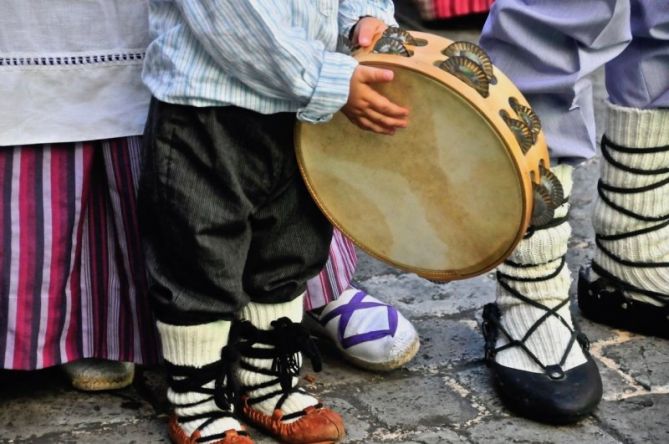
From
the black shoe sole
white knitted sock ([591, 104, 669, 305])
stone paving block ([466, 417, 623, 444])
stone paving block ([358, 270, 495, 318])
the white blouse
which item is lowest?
stone paving block ([466, 417, 623, 444])

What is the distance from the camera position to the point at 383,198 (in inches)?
78.4

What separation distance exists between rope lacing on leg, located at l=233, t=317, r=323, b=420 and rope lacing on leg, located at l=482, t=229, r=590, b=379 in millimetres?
425

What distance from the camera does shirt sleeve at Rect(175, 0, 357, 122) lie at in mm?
1764

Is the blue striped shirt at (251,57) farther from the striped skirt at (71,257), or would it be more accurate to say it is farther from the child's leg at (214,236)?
the striped skirt at (71,257)

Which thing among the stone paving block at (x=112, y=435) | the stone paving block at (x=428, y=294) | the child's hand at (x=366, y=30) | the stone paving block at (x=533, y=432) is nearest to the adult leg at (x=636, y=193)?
the stone paving block at (x=428, y=294)

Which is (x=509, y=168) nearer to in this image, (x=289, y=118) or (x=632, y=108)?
(x=289, y=118)

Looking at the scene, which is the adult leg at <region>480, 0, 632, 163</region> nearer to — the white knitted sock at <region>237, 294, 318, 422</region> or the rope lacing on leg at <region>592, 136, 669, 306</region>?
the rope lacing on leg at <region>592, 136, 669, 306</region>

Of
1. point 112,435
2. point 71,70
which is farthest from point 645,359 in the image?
point 71,70

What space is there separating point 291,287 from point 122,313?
15.0 inches

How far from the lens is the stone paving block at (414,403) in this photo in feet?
7.21

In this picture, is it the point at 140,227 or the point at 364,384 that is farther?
the point at 364,384

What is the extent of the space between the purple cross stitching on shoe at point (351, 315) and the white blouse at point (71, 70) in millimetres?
608

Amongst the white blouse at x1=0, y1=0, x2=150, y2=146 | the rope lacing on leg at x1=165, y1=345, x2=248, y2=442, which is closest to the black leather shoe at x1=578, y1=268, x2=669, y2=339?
the rope lacing on leg at x1=165, y1=345, x2=248, y2=442

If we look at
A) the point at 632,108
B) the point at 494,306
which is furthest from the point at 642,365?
the point at 632,108
